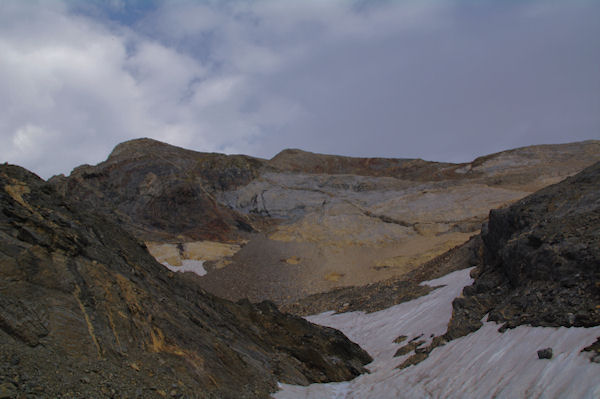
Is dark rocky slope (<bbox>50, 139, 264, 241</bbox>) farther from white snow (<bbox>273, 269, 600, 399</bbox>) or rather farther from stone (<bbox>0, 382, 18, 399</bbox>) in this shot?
stone (<bbox>0, 382, 18, 399</bbox>)

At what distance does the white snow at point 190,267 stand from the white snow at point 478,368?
743 inches

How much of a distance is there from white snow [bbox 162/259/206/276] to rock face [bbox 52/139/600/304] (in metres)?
0.55

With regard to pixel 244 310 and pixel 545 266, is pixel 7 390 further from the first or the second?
pixel 545 266

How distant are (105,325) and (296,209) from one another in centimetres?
3945

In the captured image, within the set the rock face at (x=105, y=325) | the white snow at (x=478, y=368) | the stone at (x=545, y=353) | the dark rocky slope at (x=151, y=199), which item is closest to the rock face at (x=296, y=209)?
the dark rocky slope at (x=151, y=199)

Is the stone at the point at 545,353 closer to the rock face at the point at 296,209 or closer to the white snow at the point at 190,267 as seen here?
the rock face at the point at 296,209

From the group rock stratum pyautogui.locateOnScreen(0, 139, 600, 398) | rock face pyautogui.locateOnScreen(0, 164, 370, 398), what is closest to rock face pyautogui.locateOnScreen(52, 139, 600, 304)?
rock stratum pyautogui.locateOnScreen(0, 139, 600, 398)

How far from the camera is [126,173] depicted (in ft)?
136

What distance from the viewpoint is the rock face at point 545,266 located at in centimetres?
681

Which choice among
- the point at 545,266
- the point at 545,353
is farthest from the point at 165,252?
the point at 545,353

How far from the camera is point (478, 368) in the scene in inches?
266

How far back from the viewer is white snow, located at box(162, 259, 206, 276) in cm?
2897

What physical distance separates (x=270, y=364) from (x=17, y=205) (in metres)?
6.59

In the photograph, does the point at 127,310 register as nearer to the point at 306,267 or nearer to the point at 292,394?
the point at 292,394
